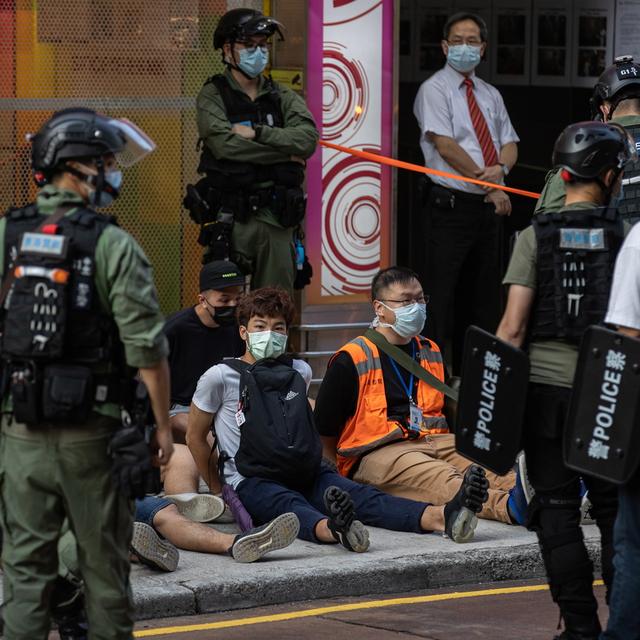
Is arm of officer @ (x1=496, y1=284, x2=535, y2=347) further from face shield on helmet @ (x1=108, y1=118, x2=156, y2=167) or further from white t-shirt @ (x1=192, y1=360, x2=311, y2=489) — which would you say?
white t-shirt @ (x1=192, y1=360, x2=311, y2=489)

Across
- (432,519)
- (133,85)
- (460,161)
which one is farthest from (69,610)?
(460,161)

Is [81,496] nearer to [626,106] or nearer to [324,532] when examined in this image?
[324,532]

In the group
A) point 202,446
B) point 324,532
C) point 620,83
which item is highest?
point 620,83

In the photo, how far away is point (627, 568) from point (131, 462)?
5.35 ft

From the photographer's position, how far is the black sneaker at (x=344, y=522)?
752 cm

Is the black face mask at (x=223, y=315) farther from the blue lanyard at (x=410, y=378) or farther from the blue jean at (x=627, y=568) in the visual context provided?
the blue jean at (x=627, y=568)

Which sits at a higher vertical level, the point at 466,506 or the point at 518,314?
the point at 518,314

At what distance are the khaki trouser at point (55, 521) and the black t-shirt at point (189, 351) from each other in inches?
137

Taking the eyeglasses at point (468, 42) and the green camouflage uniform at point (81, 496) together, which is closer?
the green camouflage uniform at point (81, 496)

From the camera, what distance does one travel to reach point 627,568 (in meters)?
5.44

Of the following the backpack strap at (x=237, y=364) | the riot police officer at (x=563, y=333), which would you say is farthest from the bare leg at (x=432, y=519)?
the riot police officer at (x=563, y=333)

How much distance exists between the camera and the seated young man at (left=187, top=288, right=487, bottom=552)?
7898 millimetres

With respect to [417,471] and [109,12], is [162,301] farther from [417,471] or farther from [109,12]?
[417,471]

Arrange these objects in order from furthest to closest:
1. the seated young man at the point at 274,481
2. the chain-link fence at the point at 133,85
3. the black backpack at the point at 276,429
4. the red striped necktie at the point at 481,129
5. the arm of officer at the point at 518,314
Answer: the red striped necktie at the point at 481,129 < the chain-link fence at the point at 133,85 < the black backpack at the point at 276,429 < the seated young man at the point at 274,481 < the arm of officer at the point at 518,314
